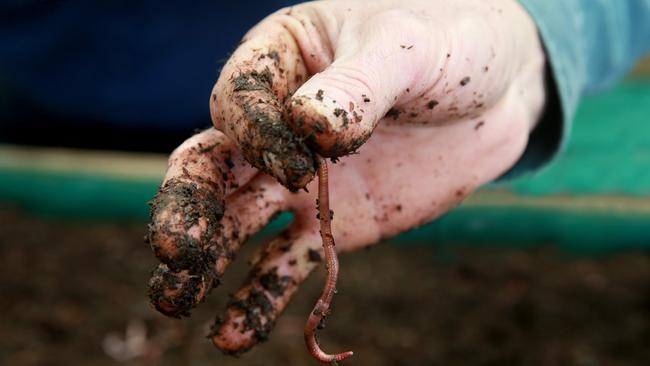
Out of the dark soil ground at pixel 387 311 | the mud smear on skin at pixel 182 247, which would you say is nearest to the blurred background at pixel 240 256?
the dark soil ground at pixel 387 311

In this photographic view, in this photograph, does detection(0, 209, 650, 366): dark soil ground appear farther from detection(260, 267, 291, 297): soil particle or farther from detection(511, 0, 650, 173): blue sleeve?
detection(260, 267, 291, 297): soil particle

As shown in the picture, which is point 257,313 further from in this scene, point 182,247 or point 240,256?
point 240,256

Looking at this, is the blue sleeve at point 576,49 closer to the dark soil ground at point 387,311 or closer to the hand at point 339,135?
the hand at point 339,135

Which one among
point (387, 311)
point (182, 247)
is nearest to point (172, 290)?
point (182, 247)

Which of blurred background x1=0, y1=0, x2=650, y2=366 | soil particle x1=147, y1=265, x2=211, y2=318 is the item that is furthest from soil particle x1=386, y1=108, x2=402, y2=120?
blurred background x1=0, y1=0, x2=650, y2=366

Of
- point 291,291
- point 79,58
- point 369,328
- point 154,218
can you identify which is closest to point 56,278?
point 79,58

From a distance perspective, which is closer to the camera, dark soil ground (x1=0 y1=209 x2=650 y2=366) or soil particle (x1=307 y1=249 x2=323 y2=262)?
soil particle (x1=307 y1=249 x2=323 y2=262)
